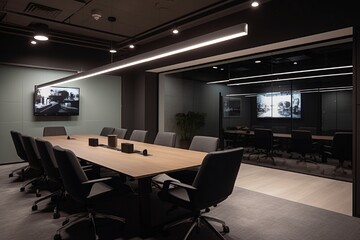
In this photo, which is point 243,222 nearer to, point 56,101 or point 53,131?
point 53,131

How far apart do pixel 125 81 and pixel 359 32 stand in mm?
6059

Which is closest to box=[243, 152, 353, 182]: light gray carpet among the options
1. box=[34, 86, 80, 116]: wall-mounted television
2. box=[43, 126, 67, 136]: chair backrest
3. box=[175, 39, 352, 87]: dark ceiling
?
box=[175, 39, 352, 87]: dark ceiling

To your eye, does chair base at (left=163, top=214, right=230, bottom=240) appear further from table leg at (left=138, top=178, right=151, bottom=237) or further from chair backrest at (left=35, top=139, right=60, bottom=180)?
chair backrest at (left=35, top=139, right=60, bottom=180)

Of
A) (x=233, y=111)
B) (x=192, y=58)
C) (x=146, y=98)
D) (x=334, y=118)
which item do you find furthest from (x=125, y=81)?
(x=334, y=118)

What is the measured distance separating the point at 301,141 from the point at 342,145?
90cm

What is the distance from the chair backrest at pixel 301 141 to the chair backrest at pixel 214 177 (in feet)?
12.7

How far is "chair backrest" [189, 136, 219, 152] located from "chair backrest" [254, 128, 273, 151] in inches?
115

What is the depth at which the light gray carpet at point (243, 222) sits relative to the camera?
2623 mm

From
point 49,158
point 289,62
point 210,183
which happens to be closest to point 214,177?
point 210,183

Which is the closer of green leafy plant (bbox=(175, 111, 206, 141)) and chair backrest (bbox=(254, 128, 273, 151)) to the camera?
chair backrest (bbox=(254, 128, 273, 151))

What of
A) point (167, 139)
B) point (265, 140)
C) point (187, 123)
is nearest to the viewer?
point (167, 139)

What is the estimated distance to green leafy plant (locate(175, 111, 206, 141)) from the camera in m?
7.84

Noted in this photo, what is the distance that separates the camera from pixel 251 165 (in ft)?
20.0

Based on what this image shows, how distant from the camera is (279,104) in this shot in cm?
632
